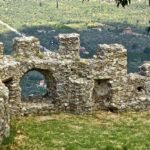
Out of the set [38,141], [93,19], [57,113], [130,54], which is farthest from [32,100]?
[93,19]

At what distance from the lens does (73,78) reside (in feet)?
109

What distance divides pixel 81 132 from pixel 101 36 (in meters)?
115

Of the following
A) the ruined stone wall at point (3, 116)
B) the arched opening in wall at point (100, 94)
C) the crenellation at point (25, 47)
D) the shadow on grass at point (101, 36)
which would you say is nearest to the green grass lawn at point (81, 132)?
the ruined stone wall at point (3, 116)

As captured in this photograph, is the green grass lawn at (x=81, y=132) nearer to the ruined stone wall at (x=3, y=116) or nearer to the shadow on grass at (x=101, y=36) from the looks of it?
the ruined stone wall at (x=3, y=116)

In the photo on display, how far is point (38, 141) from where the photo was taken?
1065 inches

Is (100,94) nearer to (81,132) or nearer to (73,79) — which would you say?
(73,79)

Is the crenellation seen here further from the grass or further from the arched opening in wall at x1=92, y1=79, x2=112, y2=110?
the grass

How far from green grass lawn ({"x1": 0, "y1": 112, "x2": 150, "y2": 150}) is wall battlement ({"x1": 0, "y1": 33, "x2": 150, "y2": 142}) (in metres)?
0.75

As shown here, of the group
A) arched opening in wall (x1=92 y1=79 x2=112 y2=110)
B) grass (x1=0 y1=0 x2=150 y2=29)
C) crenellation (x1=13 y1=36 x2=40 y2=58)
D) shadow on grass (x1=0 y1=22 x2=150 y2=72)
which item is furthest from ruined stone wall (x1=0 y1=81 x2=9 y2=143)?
grass (x1=0 y1=0 x2=150 y2=29)

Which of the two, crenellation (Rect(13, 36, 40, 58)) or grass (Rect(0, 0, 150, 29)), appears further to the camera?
grass (Rect(0, 0, 150, 29))

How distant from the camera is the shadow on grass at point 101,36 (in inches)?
4972

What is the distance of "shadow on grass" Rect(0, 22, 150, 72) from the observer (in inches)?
4972

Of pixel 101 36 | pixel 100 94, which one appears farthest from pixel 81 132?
pixel 101 36

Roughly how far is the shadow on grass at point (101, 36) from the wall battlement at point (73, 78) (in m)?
77.7
